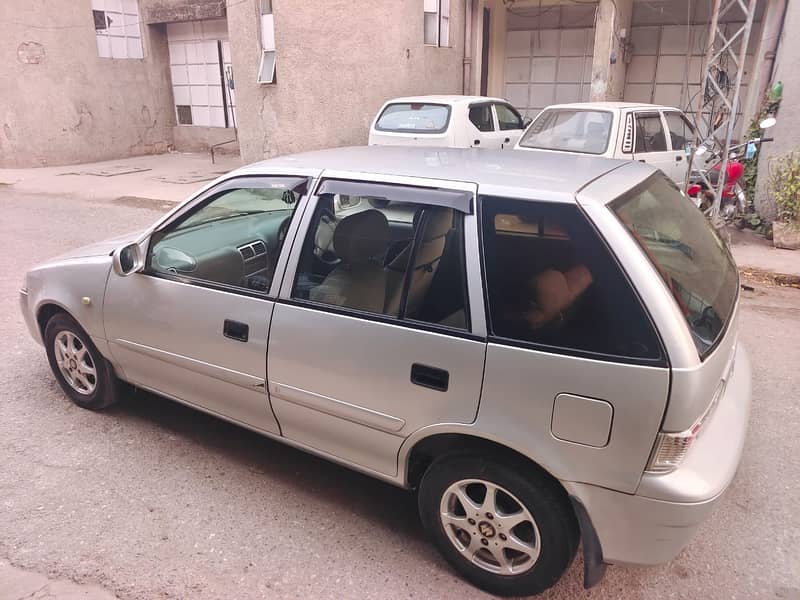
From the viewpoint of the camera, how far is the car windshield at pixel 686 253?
2215 millimetres

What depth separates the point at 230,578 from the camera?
2.62 metres

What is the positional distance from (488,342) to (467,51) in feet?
41.6

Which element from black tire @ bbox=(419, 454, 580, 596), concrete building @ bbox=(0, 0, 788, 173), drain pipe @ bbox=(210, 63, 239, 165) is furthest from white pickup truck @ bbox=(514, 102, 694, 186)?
drain pipe @ bbox=(210, 63, 239, 165)

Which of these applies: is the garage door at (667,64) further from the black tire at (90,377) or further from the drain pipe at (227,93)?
the black tire at (90,377)

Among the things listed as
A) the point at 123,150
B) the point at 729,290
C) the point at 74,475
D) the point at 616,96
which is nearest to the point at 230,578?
the point at 74,475

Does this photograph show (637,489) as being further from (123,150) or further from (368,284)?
(123,150)

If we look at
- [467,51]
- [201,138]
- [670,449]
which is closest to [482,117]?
→ [467,51]

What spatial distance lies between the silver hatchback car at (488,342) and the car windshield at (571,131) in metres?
5.04

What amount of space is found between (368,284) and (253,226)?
1455mm

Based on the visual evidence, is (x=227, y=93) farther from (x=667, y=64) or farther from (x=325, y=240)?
(x=325, y=240)

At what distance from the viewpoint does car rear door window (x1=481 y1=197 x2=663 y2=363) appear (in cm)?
210

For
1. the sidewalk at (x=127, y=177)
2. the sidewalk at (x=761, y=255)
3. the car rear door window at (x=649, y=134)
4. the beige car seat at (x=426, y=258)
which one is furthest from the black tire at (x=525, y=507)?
the sidewalk at (x=127, y=177)

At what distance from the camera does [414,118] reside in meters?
9.55

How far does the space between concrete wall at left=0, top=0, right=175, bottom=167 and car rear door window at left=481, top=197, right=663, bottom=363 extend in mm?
15412
